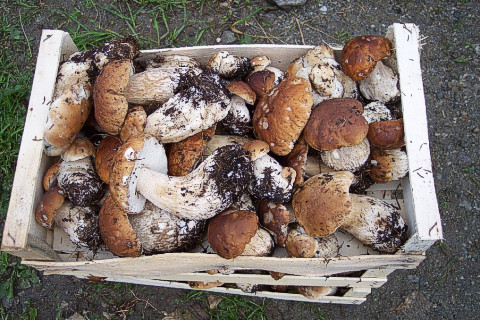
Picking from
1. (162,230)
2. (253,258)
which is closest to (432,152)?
(253,258)

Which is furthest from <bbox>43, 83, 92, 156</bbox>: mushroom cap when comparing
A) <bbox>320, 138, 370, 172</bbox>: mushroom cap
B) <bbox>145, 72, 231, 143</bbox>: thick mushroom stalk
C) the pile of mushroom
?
<bbox>320, 138, 370, 172</bbox>: mushroom cap

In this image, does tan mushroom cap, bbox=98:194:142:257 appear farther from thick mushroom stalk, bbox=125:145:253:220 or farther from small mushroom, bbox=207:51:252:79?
small mushroom, bbox=207:51:252:79

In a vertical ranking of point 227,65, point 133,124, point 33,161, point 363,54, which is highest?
point 363,54

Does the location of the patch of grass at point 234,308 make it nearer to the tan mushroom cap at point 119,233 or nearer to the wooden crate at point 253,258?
the wooden crate at point 253,258

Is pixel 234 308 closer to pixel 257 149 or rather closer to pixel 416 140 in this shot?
pixel 257 149

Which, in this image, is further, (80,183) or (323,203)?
(80,183)

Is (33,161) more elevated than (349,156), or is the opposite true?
(349,156)

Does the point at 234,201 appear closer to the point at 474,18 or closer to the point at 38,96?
the point at 38,96

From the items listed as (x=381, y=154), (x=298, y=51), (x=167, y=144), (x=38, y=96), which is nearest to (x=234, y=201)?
(x=167, y=144)
